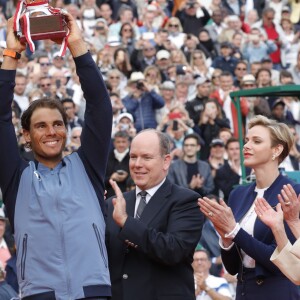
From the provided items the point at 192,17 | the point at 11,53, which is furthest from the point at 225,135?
the point at 11,53

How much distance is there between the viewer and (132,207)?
23.9 feet

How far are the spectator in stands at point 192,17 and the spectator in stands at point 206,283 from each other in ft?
40.7

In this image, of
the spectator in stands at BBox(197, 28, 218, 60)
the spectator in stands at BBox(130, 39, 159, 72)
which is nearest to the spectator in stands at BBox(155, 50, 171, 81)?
the spectator in stands at BBox(130, 39, 159, 72)

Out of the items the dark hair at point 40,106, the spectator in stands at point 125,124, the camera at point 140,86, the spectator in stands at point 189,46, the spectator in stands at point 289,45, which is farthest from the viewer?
the spectator in stands at point 289,45

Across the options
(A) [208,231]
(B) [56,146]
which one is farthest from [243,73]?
(B) [56,146]

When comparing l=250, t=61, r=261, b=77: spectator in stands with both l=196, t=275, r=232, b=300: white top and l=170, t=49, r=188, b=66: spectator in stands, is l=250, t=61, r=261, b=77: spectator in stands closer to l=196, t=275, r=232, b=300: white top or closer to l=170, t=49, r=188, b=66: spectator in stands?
l=170, t=49, r=188, b=66: spectator in stands

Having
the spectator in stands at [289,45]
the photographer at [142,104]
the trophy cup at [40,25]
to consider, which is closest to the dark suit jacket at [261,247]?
the trophy cup at [40,25]

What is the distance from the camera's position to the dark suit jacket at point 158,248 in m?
6.92

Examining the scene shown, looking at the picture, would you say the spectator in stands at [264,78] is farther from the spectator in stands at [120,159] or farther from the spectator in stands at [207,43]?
the spectator in stands at [120,159]

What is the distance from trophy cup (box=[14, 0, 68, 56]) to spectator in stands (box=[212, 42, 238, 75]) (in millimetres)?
15658

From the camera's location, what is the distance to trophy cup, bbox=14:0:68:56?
5762 mm

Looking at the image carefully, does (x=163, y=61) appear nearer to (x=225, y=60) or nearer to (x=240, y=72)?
(x=240, y=72)

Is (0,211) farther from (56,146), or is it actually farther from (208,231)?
(56,146)

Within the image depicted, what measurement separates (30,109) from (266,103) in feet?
38.5
